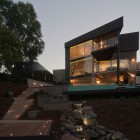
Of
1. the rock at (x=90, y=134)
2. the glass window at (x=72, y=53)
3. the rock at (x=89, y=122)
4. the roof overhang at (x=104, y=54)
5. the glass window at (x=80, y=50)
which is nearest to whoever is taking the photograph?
the rock at (x=90, y=134)

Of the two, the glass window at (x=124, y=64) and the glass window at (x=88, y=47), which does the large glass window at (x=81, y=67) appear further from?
the glass window at (x=124, y=64)

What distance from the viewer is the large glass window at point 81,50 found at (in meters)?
35.5

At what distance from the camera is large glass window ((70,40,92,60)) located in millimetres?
35500

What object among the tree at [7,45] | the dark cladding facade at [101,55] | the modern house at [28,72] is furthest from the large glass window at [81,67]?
the tree at [7,45]

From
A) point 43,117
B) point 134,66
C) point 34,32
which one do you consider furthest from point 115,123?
point 34,32

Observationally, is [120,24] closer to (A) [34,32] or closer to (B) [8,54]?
(B) [8,54]

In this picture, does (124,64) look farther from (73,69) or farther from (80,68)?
(73,69)

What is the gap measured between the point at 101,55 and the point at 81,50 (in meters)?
3.63

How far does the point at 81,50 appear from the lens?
36.8 m

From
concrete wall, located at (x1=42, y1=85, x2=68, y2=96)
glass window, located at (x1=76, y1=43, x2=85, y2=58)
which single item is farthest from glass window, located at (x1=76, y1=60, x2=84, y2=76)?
concrete wall, located at (x1=42, y1=85, x2=68, y2=96)

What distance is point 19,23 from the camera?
48.2 meters

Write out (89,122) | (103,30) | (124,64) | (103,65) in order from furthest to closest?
(103,65), (103,30), (124,64), (89,122)

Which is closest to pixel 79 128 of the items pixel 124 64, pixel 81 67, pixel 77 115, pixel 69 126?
pixel 69 126

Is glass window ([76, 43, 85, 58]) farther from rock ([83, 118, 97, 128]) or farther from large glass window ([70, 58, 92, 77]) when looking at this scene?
rock ([83, 118, 97, 128])
